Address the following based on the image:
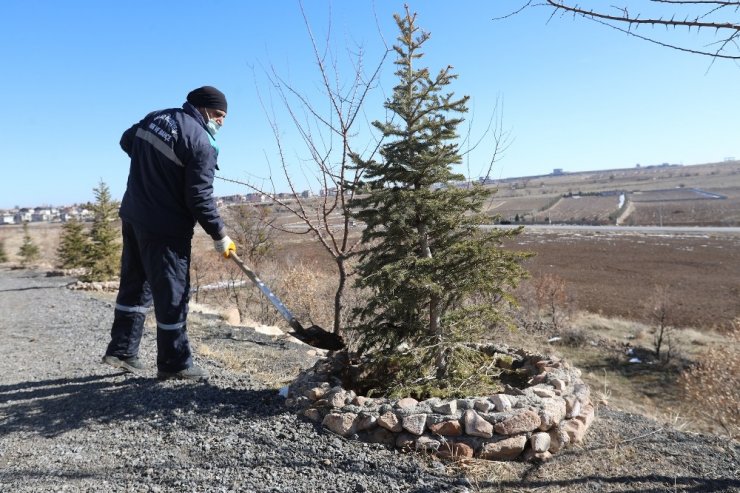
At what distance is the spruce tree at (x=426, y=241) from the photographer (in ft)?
13.8

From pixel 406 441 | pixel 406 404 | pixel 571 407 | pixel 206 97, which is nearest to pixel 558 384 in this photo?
pixel 571 407

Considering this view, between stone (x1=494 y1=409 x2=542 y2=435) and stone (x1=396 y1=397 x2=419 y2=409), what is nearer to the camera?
stone (x1=494 y1=409 x2=542 y2=435)

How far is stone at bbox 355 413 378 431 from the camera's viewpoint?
339 centimetres

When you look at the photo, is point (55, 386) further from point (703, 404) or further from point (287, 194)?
point (703, 404)

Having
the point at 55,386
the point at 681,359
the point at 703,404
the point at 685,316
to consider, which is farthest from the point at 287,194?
the point at 685,316

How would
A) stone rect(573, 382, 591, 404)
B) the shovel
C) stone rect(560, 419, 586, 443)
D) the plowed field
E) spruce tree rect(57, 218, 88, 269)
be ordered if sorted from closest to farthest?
stone rect(560, 419, 586, 443)
stone rect(573, 382, 591, 404)
the shovel
spruce tree rect(57, 218, 88, 269)
the plowed field

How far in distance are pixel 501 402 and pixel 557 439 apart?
19.1 inches

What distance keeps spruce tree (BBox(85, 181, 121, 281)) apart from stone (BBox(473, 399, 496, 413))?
17674mm

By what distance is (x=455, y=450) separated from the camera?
3.23 meters

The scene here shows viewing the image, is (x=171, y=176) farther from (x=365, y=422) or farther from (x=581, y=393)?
(x=581, y=393)

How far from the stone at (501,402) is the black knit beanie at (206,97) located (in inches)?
129

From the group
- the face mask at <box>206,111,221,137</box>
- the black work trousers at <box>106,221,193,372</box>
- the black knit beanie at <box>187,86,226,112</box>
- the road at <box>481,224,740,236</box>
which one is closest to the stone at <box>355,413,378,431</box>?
the black work trousers at <box>106,221,193,372</box>

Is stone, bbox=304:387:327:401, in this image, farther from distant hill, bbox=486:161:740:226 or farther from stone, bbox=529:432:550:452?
distant hill, bbox=486:161:740:226

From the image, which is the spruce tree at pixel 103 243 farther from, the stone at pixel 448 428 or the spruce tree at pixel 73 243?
the stone at pixel 448 428
